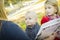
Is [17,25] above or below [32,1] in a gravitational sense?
below

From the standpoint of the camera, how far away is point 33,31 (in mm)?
1329

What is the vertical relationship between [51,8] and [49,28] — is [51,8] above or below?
above

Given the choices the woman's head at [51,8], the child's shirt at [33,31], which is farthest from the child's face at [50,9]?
the child's shirt at [33,31]

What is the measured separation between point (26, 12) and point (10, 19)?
11 cm

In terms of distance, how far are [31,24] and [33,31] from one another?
0.15 ft

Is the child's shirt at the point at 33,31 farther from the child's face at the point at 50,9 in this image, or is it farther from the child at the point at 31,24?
the child's face at the point at 50,9

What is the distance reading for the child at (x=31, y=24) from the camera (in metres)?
1.33

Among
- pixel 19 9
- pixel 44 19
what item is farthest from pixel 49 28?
pixel 19 9

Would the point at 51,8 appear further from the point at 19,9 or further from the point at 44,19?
the point at 19,9

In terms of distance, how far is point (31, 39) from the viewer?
4.38 ft

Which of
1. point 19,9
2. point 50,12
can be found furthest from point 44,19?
point 19,9

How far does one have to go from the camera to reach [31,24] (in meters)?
1.33

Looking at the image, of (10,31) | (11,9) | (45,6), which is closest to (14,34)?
(10,31)

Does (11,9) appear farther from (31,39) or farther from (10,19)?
(31,39)
